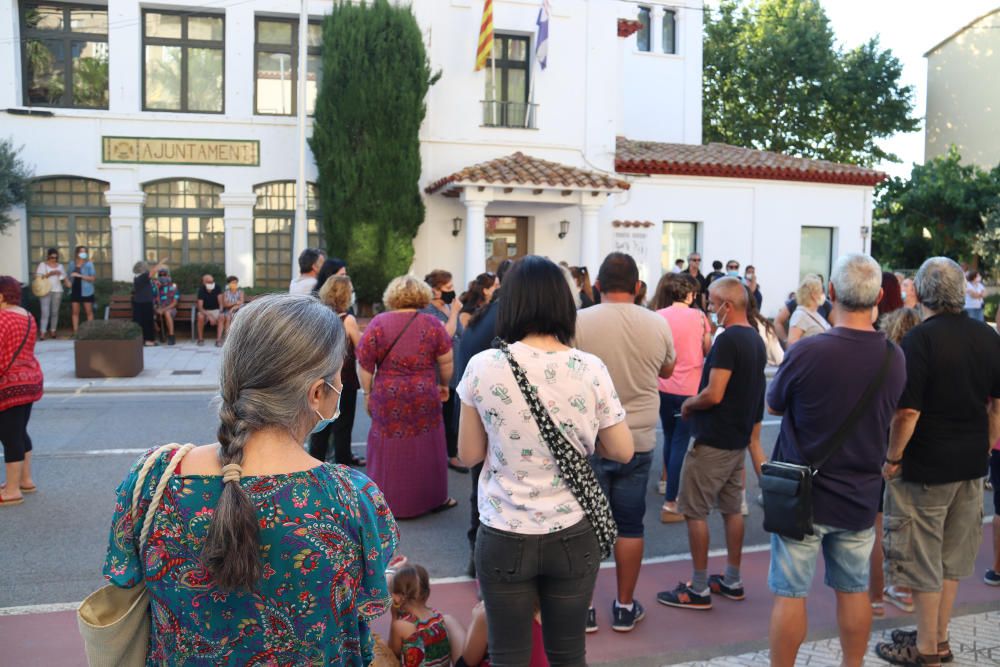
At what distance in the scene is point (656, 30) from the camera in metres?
27.6

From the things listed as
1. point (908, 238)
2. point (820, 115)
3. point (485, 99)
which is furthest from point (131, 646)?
point (820, 115)

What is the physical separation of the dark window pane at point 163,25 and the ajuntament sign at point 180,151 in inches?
94.9

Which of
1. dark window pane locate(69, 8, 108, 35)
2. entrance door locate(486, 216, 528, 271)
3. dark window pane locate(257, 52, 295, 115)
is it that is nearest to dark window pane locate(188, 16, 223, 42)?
dark window pane locate(257, 52, 295, 115)

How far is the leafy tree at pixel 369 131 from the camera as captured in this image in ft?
57.6

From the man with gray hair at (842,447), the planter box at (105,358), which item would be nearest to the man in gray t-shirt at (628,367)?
the man with gray hair at (842,447)

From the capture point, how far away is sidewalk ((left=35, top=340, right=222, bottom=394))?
1198 cm

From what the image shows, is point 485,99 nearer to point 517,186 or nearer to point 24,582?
point 517,186

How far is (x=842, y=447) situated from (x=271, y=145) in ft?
56.6

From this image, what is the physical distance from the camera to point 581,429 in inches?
118

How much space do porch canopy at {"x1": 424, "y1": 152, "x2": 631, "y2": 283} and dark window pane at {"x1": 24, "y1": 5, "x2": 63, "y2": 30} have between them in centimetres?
887

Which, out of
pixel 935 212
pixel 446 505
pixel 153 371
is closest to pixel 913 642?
pixel 446 505

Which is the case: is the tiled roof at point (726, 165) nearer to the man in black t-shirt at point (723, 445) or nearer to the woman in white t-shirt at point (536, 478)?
the man in black t-shirt at point (723, 445)

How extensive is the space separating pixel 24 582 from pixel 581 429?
3.81 metres

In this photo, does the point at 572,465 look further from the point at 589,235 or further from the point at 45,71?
the point at 45,71
